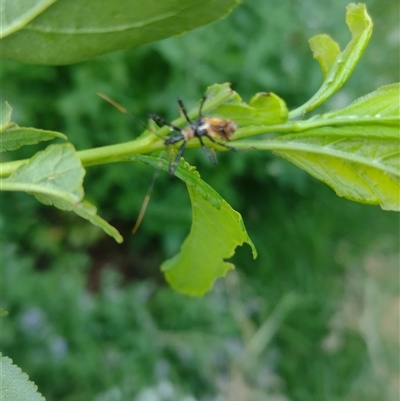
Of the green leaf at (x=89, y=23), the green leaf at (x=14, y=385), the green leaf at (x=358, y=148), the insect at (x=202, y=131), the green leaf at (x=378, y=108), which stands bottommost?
the green leaf at (x=14, y=385)

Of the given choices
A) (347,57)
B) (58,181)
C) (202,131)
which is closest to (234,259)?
(202,131)

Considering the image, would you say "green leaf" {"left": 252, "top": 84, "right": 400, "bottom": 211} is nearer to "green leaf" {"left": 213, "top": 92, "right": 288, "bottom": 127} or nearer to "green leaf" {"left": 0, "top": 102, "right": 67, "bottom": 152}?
"green leaf" {"left": 213, "top": 92, "right": 288, "bottom": 127}

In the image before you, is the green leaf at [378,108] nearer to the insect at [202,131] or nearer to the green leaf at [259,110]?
the green leaf at [259,110]

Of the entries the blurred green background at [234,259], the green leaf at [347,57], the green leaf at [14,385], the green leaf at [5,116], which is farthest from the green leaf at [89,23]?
the blurred green background at [234,259]

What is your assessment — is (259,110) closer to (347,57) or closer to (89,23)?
(347,57)

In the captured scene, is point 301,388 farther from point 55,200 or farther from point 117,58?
point 55,200

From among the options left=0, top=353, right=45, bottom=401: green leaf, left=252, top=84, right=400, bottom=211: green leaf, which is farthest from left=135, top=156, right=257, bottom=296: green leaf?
left=0, top=353, right=45, bottom=401: green leaf
